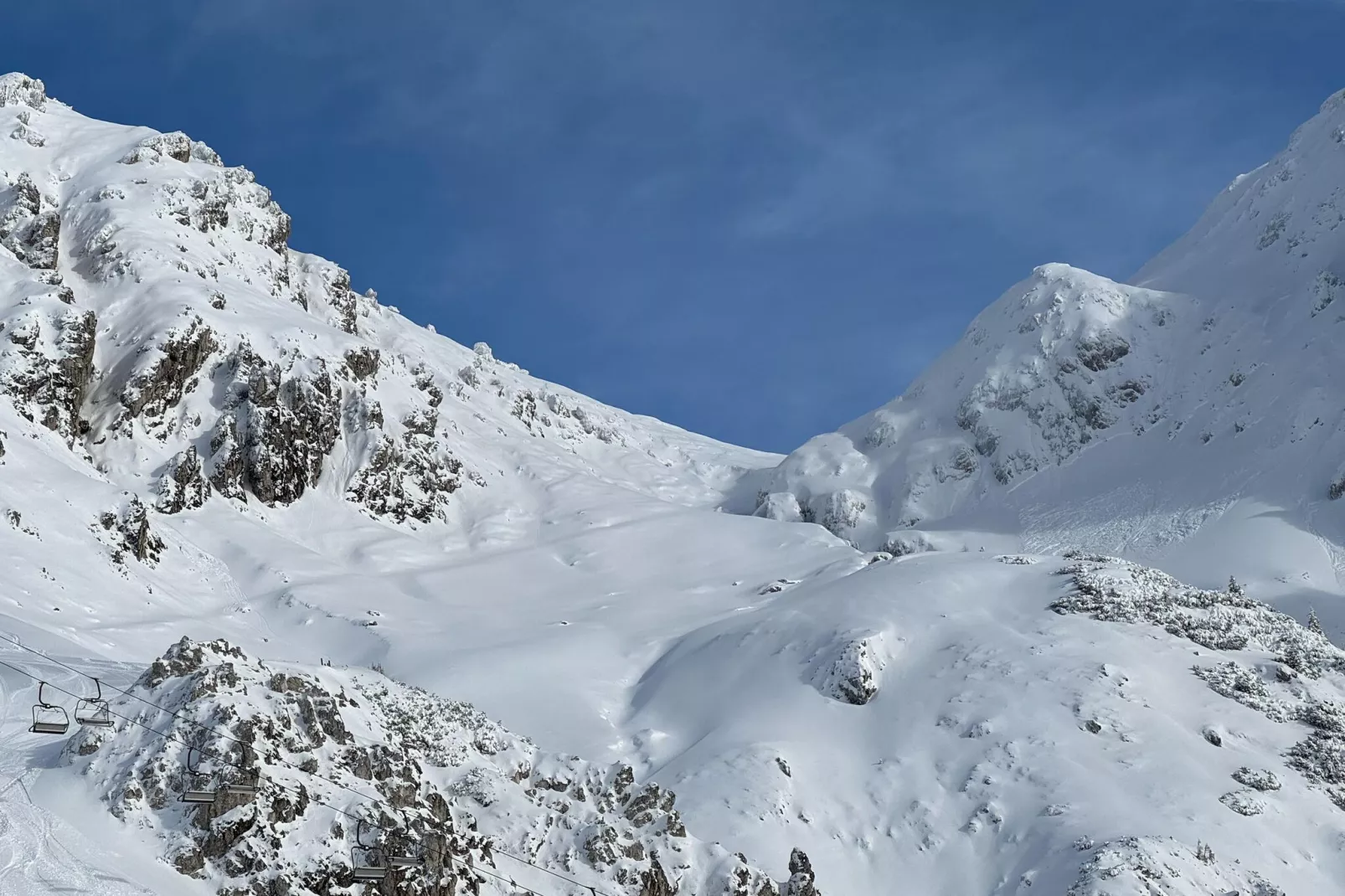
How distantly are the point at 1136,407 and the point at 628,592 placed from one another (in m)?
51.3

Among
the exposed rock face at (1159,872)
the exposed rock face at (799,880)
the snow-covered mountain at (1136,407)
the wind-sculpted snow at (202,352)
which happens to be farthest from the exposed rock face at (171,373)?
the exposed rock face at (1159,872)

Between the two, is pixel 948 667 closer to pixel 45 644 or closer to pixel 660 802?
pixel 660 802

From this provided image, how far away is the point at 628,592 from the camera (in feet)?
254

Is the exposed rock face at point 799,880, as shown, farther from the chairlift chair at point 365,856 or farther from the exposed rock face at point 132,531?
the exposed rock face at point 132,531

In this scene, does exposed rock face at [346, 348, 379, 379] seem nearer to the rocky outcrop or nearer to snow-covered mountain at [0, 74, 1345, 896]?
snow-covered mountain at [0, 74, 1345, 896]

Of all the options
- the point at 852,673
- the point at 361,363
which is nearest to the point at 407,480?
the point at 361,363

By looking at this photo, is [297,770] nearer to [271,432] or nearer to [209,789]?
[209,789]

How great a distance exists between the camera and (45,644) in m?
44.3

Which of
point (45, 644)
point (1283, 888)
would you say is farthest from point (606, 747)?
point (1283, 888)

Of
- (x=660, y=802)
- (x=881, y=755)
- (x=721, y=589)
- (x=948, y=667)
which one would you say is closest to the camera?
(x=660, y=802)

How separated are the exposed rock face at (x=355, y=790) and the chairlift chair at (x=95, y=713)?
53 centimetres

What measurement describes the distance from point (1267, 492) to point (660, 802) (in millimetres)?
64588

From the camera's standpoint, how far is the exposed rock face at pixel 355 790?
26.6 metres


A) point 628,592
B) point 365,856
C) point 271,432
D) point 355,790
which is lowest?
point 365,856
